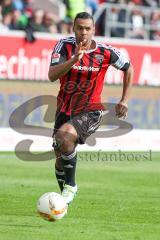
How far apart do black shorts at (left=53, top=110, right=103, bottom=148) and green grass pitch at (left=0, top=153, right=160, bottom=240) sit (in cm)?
103

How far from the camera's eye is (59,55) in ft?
31.1

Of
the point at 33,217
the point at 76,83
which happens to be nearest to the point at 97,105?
the point at 76,83

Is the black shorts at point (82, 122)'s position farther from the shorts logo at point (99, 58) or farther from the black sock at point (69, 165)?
the shorts logo at point (99, 58)

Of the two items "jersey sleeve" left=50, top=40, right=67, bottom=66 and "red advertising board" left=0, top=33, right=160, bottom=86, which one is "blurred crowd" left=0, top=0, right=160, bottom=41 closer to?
"red advertising board" left=0, top=33, right=160, bottom=86

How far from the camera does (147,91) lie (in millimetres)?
20297

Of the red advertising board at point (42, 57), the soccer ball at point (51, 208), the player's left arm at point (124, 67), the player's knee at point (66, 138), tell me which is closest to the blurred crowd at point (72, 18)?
the red advertising board at point (42, 57)

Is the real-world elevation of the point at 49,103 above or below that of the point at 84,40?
below

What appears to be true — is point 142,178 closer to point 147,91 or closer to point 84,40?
point 84,40

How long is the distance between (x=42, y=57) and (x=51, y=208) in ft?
42.9

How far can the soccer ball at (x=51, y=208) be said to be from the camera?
872cm

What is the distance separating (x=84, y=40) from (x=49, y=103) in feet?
32.2

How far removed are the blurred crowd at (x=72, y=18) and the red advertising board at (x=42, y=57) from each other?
417mm

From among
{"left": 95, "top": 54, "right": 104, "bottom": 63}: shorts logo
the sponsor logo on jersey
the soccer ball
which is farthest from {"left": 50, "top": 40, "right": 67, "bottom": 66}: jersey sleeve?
the soccer ball

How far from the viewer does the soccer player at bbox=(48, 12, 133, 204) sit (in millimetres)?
9367
